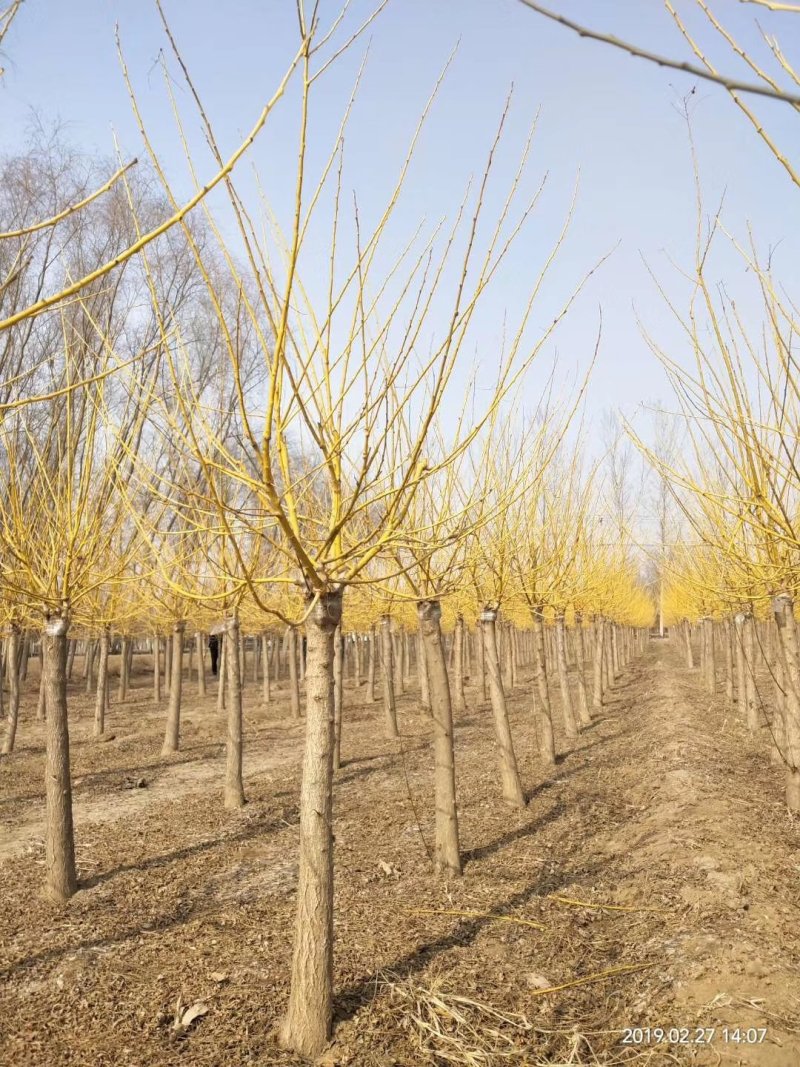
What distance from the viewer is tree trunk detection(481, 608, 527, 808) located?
282 inches

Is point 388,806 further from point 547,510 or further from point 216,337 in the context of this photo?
point 216,337

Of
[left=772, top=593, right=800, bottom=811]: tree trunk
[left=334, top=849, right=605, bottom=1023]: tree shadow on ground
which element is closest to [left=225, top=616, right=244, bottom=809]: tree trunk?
[left=334, top=849, right=605, bottom=1023]: tree shadow on ground

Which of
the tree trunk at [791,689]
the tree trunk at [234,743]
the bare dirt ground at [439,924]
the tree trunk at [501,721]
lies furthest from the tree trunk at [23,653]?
the tree trunk at [791,689]

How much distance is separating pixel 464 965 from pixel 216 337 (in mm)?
12112

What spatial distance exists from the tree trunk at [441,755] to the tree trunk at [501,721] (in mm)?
1506

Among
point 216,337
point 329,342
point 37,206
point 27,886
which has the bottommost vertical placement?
point 27,886

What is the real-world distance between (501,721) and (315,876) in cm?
430

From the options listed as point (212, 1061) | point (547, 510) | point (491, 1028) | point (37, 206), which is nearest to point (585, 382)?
point (491, 1028)

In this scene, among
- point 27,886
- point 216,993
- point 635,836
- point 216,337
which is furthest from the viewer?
point 216,337

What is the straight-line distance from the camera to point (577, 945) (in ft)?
14.1

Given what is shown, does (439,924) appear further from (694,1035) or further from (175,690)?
(175,690)

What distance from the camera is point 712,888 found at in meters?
4.63

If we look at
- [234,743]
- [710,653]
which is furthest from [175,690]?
[710,653]

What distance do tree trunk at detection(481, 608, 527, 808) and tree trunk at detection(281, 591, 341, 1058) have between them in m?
4.05
